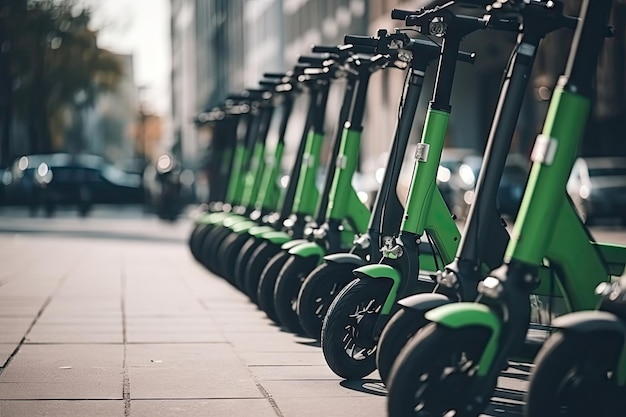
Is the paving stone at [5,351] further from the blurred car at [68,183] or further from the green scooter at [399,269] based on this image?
the blurred car at [68,183]

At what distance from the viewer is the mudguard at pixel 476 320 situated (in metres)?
5.48

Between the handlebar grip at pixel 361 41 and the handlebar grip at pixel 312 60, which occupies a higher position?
the handlebar grip at pixel 361 41

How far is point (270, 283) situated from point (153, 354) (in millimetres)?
1856

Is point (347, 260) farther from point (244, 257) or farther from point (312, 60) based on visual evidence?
point (244, 257)

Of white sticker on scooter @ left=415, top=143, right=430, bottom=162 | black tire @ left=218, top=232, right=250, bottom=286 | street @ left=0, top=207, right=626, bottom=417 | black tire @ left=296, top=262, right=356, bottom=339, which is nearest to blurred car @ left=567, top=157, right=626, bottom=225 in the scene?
street @ left=0, top=207, right=626, bottom=417

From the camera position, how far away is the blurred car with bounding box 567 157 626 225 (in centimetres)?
2936

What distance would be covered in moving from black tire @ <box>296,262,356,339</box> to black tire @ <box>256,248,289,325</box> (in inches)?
69.2

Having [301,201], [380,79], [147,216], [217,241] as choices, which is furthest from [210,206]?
[380,79]

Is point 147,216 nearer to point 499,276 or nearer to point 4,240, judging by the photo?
point 4,240

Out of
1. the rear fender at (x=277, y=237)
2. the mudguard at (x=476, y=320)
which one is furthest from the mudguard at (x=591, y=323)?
the rear fender at (x=277, y=237)

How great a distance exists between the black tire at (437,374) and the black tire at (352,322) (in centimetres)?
178

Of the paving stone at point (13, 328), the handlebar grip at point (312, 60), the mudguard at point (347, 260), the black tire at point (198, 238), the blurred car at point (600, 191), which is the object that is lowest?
the blurred car at point (600, 191)

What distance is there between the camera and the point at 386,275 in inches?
291

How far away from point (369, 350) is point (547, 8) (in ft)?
6.97
